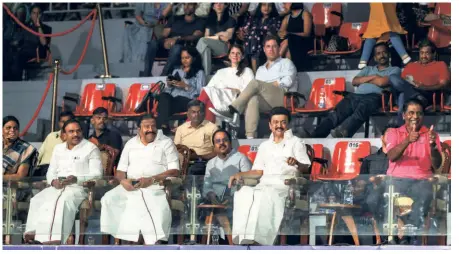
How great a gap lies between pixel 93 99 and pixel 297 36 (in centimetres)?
227

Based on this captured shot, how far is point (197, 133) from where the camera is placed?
1503 centimetres

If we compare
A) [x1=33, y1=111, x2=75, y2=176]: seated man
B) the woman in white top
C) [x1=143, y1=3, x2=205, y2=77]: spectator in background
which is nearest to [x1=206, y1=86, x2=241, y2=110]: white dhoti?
the woman in white top

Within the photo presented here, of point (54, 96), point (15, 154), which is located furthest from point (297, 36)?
point (15, 154)

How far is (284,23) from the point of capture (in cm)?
1670

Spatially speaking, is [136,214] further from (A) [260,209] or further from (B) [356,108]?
(B) [356,108]

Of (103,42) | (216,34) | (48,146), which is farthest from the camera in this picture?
(103,42)

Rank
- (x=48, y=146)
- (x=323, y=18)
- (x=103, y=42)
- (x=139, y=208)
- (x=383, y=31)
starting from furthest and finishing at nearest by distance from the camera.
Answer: (x=103, y=42), (x=323, y=18), (x=383, y=31), (x=48, y=146), (x=139, y=208)

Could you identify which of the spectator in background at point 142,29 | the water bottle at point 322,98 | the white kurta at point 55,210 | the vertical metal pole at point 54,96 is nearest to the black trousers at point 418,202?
the white kurta at point 55,210

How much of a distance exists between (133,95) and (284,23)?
176 cm

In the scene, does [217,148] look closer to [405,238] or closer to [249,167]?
[249,167]

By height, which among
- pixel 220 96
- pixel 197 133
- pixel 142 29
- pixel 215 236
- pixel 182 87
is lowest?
pixel 215 236

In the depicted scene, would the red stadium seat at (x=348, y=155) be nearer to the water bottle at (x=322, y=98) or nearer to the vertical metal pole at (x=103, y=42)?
the water bottle at (x=322, y=98)

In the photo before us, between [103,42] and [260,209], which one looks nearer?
[260,209]

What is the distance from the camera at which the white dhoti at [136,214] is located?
1289 centimetres
